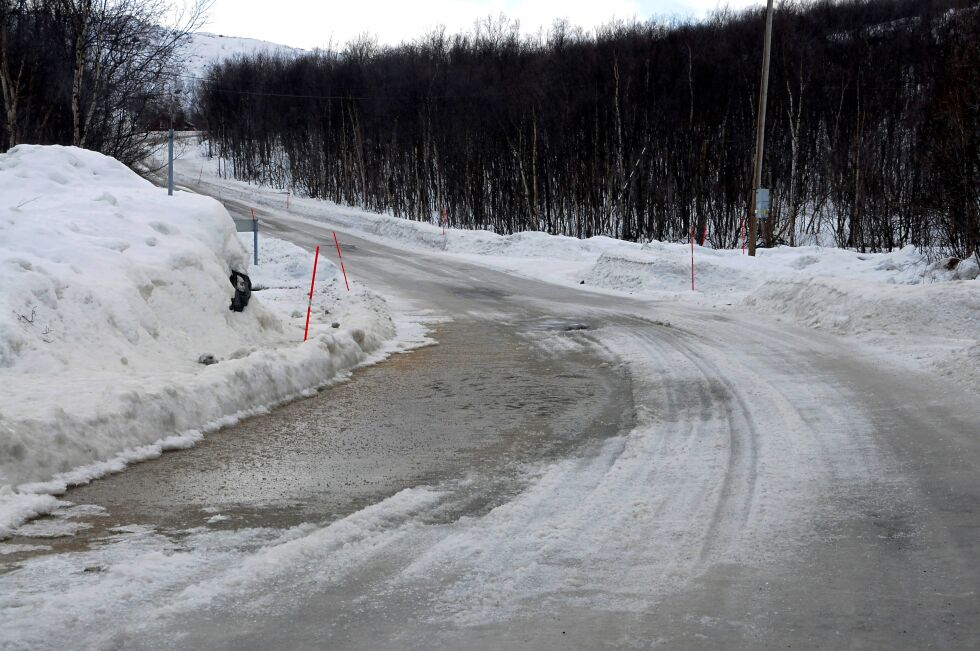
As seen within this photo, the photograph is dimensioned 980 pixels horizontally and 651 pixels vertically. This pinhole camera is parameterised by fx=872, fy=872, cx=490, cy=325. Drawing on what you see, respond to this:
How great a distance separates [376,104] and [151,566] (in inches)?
A: 2277

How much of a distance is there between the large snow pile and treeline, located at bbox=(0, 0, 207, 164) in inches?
386

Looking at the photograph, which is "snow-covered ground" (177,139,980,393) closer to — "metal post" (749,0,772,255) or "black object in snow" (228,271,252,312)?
"metal post" (749,0,772,255)

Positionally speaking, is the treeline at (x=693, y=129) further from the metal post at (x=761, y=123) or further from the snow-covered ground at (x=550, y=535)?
the snow-covered ground at (x=550, y=535)

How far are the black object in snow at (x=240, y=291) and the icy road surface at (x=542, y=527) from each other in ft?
8.73

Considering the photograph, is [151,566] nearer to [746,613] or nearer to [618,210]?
[746,613]

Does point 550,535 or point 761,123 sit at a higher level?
point 761,123

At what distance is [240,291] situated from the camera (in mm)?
11469

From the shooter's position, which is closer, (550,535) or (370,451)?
(550,535)

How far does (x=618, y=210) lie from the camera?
43406 millimetres

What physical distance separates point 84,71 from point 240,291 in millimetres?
15277

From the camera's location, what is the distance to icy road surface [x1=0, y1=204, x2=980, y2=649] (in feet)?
12.3

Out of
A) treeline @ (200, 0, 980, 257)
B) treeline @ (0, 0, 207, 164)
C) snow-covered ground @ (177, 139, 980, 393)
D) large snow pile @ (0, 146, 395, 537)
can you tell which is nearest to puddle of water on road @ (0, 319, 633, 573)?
large snow pile @ (0, 146, 395, 537)

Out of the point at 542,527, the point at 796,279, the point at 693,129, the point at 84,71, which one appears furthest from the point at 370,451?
the point at 693,129

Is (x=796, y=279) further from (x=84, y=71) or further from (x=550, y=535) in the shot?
(x=84, y=71)
